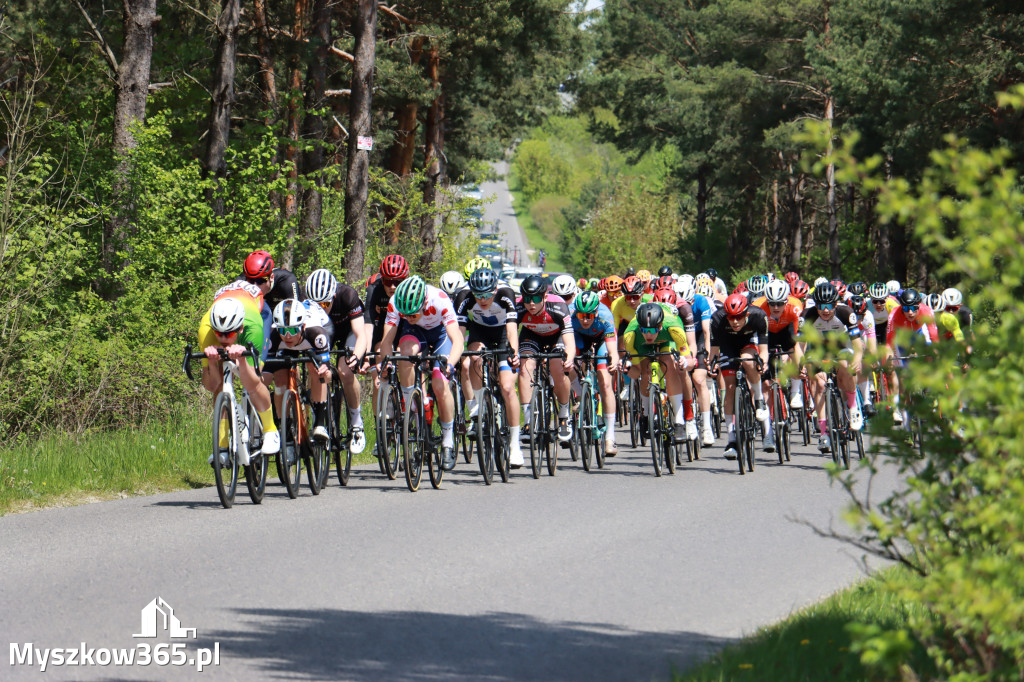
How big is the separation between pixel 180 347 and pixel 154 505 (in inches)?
254

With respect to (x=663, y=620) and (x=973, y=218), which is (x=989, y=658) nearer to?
(x=973, y=218)

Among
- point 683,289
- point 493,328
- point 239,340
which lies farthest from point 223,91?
point 239,340

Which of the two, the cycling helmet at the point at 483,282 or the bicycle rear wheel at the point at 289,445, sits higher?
the cycling helmet at the point at 483,282

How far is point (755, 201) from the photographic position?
208 feet

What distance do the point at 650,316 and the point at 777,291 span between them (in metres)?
1.88

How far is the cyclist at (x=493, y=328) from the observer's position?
519 inches

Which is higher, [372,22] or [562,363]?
[372,22]

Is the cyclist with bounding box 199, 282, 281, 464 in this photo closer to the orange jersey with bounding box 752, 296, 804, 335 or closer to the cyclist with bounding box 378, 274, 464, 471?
the cyclist with bounding box 378, 274, 464, 471

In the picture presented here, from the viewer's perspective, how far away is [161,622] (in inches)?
266

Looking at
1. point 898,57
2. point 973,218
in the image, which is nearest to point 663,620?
point 973,218

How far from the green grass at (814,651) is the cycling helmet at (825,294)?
846 centimetres

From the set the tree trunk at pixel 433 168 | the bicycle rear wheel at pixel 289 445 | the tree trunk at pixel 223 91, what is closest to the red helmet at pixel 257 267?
the bicycle rear wheel at pixel 289 445

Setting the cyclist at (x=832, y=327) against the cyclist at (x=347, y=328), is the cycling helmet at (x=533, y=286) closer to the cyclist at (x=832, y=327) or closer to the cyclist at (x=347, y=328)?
the cyclist at (x=347, y=328)

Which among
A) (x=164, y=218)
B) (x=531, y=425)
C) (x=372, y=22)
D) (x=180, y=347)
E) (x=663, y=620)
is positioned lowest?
(x=663, y=620)
